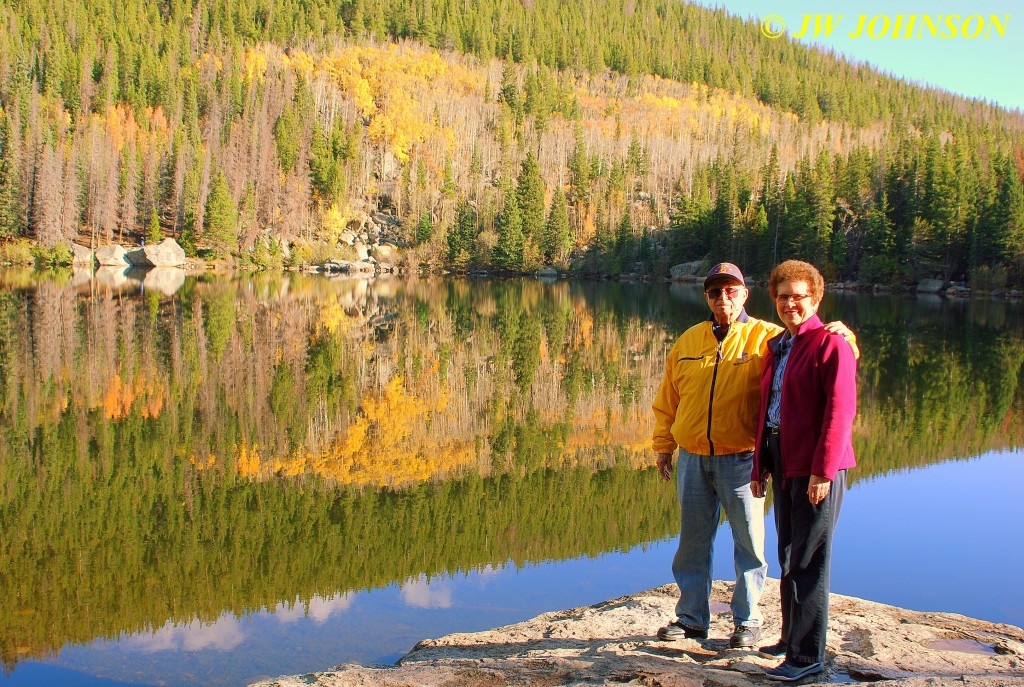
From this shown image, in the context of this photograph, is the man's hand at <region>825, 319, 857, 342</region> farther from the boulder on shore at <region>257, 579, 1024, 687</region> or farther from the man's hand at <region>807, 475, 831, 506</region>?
the boulder on shore at <region>257, 579, 1024, 687</region>

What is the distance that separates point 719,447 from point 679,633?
114cm

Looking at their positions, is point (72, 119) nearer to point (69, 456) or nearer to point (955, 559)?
point (69, 456)

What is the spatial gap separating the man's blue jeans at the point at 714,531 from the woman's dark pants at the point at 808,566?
0.40 meters

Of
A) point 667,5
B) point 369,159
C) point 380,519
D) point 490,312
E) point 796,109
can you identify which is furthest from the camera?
point 667,5

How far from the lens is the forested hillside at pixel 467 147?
6538 centimetres

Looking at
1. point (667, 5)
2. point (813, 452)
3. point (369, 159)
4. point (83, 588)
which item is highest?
point (667, 5)

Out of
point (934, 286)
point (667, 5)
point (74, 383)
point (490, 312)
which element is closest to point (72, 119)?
point (490, 312)

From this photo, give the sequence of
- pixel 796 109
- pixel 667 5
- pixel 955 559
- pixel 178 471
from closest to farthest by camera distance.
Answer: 1. pixel 955 559
2. pixel 178 471
3. pixel 796 109
4. pixel 667 5

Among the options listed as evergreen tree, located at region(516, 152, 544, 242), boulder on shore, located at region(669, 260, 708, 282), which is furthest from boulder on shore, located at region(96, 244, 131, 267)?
boulder on shore, located at region(669, 260, 708, 282)

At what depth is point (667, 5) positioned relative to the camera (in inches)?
6988

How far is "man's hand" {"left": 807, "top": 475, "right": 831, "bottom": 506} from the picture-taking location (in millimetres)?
4383

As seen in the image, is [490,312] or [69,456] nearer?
[69,456]

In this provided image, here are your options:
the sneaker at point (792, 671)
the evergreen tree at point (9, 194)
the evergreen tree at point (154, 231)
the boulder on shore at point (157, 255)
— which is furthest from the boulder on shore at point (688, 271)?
the sneaker at point (792, 671)

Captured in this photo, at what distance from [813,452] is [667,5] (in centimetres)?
18837
